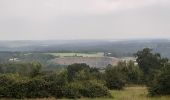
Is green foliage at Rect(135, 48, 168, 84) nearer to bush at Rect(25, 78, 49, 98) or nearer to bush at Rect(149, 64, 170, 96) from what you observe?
bush at Rect(149, 64, 170, 96)

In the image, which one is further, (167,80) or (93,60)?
(93,60)

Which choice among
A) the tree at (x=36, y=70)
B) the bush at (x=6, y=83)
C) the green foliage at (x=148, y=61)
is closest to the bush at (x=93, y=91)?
the tree at (x=36, y=70)

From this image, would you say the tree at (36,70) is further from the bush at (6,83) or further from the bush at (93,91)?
the bush at (93,91)

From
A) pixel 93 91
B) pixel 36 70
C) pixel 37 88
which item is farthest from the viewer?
pixel 36 70

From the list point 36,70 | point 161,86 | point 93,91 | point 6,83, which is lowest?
point 93,91

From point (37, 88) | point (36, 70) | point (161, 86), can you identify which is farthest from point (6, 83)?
point (161, 86)

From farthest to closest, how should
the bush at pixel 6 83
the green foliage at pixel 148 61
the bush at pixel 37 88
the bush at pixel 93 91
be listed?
1. the green foliage at pixel 148 61
2. the bush at pixel 93 91
3. the bush at pixel 37 88
4. the bush at pixel 6 83

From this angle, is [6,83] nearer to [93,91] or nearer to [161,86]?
[93,91]

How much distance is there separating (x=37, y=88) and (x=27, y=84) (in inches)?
32.9

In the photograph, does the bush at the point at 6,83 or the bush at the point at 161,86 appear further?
the bush at the point at 161,86

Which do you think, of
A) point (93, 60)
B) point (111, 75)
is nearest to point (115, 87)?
point (111, 75)

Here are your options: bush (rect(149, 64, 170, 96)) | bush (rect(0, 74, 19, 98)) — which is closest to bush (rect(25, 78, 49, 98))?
bush (rect(0, 74, 19, 98))

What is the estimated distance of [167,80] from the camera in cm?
3441

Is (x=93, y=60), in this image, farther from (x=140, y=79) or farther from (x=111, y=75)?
(x=111, y=75)
